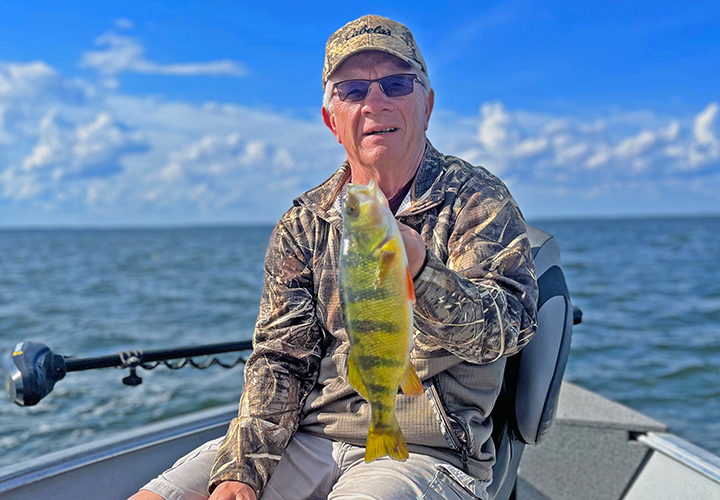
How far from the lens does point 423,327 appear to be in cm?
178

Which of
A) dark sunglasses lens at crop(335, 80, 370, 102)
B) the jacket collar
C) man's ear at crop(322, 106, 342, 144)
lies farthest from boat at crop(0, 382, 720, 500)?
dark sunglasses lens at crop(335, 80, 370, 102)

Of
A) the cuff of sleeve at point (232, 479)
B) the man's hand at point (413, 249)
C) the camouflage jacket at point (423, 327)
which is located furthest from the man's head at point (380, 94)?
the cuff of sleeve at point (232, 479)

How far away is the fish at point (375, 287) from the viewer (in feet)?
4.69

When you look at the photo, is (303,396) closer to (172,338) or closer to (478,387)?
(478,387)

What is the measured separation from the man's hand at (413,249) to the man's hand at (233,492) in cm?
121

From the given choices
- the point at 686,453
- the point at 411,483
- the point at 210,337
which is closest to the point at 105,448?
the point at 411,483

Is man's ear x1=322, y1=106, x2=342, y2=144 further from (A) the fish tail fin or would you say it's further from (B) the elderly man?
(A) the fish tail fin

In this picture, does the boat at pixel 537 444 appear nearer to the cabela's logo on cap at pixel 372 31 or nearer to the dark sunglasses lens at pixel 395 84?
the dark sunglasses lens at pixel 395 84

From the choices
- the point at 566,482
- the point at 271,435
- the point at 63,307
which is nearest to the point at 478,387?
the point at 271,435

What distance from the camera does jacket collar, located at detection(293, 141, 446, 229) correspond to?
7.55ft

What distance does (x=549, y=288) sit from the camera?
8.65ft

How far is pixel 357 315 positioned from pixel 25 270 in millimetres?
37359

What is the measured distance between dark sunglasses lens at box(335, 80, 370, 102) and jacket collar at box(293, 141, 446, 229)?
34 centimetres

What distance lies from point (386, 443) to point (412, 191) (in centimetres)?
104
